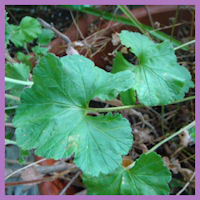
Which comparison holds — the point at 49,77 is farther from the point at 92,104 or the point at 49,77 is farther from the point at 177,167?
the point at 177,167

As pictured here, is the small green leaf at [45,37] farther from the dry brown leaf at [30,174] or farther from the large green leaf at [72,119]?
the dry brown leaf at [30,174]

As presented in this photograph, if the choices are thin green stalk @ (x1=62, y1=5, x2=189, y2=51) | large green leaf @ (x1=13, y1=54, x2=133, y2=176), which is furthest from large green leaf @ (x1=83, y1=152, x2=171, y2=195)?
thin green stalk @ (x1=62, y1=5, x2=189, y2=51)

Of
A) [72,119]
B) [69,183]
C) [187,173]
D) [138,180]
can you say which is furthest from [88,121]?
[187,173]

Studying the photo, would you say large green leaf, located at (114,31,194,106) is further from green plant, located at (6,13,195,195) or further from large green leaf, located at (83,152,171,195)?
large green leaf, located at (83,152,171,195)

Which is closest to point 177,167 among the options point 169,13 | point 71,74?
point 71,74

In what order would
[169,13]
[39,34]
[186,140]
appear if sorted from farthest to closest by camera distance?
[169,13], [39,34], [186,140]

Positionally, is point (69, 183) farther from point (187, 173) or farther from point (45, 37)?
point (45, 37)
